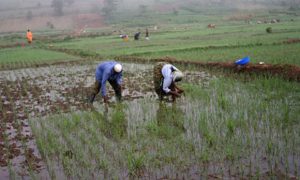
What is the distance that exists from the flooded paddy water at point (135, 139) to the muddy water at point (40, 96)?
2 centimetres

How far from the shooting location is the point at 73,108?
7332 mm

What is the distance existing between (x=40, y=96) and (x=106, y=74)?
8.94 ft

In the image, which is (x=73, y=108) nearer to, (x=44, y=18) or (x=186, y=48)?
(x=186, y=48)

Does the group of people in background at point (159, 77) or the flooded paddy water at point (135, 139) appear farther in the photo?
the group of people in background at point (159, 77)

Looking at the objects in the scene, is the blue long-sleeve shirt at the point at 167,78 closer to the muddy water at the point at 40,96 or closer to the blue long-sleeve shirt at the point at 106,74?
the muddy water at the point at 40,96

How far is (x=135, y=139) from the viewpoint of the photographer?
17.0 ft

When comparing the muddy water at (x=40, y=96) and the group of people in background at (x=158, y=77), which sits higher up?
the group of people in background at (x=158, y=77)

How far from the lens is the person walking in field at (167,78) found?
256 inches

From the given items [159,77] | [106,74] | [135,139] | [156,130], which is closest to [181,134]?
[156,130]

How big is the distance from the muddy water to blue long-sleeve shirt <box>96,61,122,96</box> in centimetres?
64

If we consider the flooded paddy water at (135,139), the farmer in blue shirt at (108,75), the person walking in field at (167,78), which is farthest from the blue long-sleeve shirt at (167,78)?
the farmer in blue shirt at (108,75)

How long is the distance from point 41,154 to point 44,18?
45.4 metres

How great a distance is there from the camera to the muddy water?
16.0ft

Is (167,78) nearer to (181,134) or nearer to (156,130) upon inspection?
(156,130)
